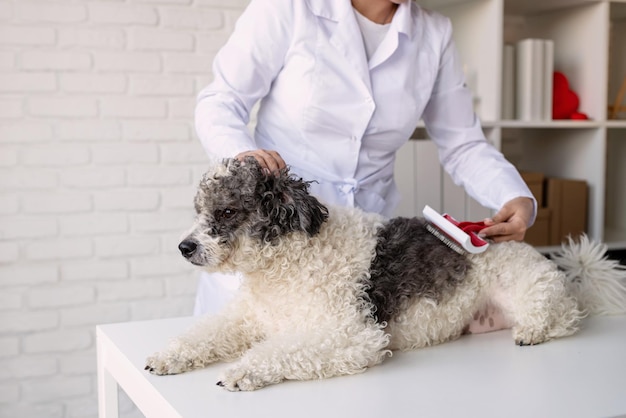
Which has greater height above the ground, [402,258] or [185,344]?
[402,258]

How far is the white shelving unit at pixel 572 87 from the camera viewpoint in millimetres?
2471

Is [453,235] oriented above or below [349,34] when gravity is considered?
below

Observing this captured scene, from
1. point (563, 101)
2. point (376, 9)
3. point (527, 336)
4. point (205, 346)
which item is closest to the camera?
point (205, 346)

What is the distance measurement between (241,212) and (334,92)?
563mm

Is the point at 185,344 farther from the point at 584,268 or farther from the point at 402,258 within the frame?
the point at 584,268

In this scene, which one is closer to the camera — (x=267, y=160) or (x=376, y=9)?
(x=267, y=160)

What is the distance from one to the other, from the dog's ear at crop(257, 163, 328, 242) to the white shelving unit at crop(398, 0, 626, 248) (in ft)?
4.58

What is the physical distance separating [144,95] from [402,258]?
1.47m

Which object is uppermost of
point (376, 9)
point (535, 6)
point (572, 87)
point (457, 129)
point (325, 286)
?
point (535, 6)

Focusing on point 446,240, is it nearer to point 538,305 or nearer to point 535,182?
point 538,305

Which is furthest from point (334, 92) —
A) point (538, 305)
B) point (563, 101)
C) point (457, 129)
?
point (563, 101)

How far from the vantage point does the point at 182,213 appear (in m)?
2.46

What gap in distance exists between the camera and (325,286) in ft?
3.66

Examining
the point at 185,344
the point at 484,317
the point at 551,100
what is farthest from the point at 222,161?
the point at 551,100
